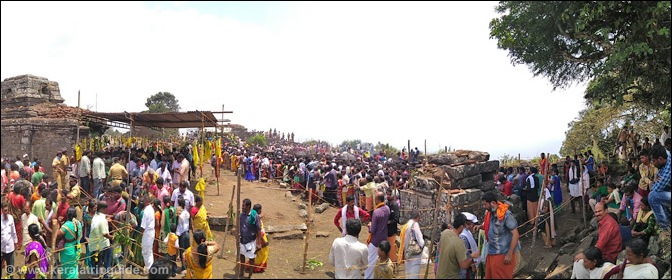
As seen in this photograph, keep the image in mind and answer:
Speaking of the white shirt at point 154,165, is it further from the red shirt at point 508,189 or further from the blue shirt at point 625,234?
the blue shirt at point 625,234

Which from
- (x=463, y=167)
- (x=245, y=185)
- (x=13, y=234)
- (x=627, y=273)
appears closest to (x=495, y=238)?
(x=627, y=273)

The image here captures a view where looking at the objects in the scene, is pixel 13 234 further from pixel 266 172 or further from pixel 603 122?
pixel 603 122

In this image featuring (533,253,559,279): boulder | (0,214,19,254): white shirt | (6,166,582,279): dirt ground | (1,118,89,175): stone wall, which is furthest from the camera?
(1,118,89,175): stone wall

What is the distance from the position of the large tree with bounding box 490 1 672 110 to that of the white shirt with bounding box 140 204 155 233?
908 centimetres

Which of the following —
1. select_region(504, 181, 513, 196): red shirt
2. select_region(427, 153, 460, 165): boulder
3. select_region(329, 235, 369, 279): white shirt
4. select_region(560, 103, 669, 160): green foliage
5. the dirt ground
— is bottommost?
the dirt ground

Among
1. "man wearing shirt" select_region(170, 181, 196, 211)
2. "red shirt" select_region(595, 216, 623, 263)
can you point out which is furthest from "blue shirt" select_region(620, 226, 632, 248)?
"man wearing shirt" select_region(170, 181, 196, 211)

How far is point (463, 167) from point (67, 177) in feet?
39.1

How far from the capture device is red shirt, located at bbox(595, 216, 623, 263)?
20.9ft

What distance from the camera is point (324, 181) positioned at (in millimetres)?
15164

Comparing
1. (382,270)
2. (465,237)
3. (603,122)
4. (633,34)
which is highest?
(633,34)

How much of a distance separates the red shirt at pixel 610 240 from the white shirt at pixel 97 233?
7875 millimetres

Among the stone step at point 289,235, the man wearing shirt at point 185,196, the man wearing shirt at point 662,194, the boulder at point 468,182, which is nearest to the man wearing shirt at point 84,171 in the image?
the man wearing shirt at point 185,196

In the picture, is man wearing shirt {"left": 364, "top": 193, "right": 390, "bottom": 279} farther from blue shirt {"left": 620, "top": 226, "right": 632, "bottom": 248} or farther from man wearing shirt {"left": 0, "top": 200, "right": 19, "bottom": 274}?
man wearing shirt {"left": 0, "top": 200, "right": 19, "bottom": 274}

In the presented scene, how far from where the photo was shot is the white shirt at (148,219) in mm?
7586
